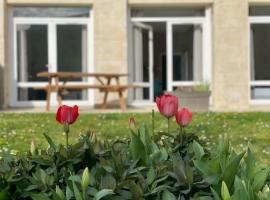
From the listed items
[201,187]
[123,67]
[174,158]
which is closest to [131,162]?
[174,158]

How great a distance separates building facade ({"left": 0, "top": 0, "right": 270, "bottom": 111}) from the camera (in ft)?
53.4

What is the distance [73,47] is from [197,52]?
360 cm

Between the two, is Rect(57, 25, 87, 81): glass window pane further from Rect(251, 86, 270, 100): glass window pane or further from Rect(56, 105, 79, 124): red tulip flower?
Rect(56, 105, 79, 124): red tulip flower

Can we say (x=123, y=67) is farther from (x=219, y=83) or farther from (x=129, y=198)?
(x=129, y=198)

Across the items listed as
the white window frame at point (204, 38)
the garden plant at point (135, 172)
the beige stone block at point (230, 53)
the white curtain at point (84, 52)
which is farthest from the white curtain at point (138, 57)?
the garden plant at point (135, 172)

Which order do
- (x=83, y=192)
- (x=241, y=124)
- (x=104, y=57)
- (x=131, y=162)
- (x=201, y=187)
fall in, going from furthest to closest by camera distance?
(x=104, y=57)
(x=241, y=124)
(x=131, y=162)
(x=201, y=187)
(x=83, y=192)

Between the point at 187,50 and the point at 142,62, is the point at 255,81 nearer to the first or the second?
the point at 187,50

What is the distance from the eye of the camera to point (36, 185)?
2.40 metres

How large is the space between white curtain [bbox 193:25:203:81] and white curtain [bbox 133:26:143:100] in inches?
61.8

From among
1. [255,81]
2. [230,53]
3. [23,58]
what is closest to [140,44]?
[230,53]

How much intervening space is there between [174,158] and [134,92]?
47.3 feet

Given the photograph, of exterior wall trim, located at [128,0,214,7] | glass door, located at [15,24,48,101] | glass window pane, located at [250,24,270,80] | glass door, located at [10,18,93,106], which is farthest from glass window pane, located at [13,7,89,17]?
glass window pane, located at [250,24,270,80]

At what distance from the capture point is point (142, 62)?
1730 centimetres

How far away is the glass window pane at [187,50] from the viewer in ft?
56.4
